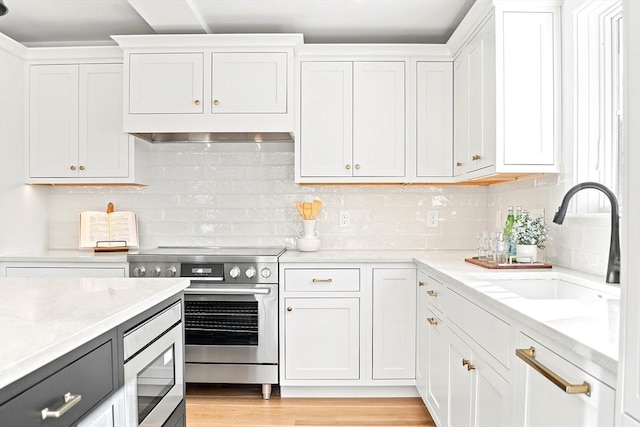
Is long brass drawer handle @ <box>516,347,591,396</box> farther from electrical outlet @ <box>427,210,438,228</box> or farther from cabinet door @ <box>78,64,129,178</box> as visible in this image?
cabinet door @ <box>78,64,129,178</box>

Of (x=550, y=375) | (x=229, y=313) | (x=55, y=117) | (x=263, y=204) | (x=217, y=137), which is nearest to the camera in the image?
(x=550, y=375)

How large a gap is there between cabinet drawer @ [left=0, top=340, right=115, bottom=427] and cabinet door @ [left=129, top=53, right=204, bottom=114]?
2.13 meters

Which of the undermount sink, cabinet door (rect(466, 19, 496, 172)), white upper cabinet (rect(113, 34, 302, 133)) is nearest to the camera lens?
the undermount sink

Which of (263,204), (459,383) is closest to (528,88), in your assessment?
(459,383)

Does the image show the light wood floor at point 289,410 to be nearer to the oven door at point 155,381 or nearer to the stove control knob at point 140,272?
the stove control knob at point 140,272

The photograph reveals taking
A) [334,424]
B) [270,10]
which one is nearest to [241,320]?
[334,424]

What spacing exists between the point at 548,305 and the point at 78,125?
3.13 meters

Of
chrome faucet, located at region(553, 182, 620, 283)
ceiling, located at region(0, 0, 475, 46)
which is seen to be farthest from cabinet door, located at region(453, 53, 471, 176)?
chrome faucet, located at region(553, 182, 620, 283)

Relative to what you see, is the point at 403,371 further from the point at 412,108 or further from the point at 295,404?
the point at 412,108

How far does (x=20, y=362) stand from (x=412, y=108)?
2755 millimetres

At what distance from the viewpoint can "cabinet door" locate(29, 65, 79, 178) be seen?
322cm

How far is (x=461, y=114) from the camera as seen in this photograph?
9.66 ft

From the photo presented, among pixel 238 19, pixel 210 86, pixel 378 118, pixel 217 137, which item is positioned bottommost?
pixel 217 137

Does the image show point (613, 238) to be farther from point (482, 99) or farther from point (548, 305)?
point (482, 99)
